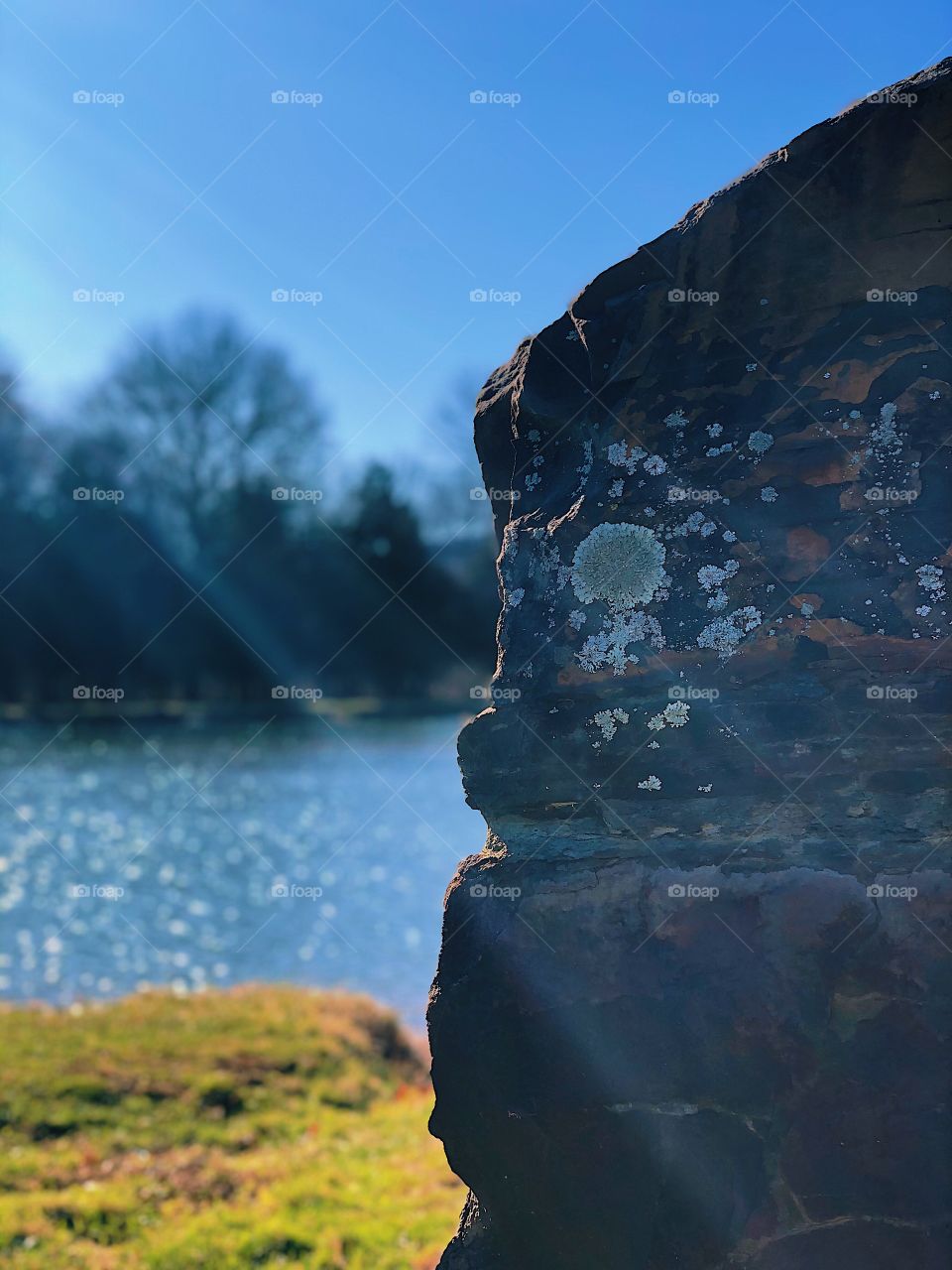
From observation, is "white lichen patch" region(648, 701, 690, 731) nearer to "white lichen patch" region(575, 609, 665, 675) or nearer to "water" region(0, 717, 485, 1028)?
"white lichen patch" region(575, 609, 665, 675)

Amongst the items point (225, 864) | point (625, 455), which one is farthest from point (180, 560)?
point (625, 455)

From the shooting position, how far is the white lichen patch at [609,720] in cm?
245

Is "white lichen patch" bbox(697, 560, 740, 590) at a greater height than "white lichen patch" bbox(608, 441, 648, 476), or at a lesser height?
lesser

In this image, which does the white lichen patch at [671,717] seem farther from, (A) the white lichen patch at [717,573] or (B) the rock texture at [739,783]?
(A) the white lichen patch at [717,573]

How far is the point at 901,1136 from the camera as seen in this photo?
2.10 metres

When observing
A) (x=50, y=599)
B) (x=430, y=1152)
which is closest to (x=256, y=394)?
(x=50, y=599)

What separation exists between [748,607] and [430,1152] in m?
5.02

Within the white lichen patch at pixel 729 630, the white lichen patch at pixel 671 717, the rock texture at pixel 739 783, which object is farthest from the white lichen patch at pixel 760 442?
the white lichen patch at pixel 671 717

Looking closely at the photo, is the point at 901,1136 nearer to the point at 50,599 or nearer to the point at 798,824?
the point at 798,824

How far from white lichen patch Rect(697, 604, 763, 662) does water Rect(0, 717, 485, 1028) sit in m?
8.67

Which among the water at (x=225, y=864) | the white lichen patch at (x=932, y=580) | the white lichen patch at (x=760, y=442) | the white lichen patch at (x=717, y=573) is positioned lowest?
the white lichen patch at (x=932, y=580)

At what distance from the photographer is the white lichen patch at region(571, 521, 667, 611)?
2492 mm

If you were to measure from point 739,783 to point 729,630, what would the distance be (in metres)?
0.33

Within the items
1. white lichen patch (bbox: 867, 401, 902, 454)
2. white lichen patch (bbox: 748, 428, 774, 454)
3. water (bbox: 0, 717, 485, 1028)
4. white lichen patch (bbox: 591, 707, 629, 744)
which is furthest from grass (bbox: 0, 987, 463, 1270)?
white lichen patch (bbox: 867, 401, 902, 454)
